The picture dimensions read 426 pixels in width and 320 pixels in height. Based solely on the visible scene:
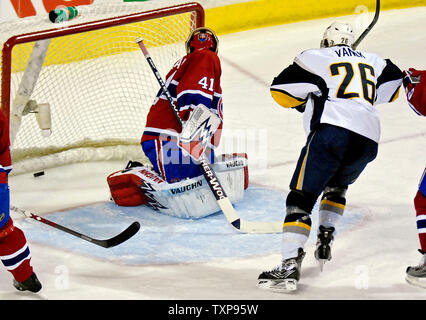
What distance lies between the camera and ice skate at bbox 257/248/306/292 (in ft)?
8.51

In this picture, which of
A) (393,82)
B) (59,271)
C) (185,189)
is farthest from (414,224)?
(59,271)

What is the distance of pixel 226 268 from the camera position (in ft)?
9.31

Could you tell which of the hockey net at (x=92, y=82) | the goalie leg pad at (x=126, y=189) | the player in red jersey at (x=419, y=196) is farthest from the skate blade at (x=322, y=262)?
the hockey net at (x=92, y=82)

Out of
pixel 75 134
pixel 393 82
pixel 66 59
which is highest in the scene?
pixel 393 82

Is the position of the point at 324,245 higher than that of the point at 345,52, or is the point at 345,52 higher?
the point at 345,52

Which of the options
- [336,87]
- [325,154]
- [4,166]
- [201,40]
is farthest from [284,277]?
[201,40]

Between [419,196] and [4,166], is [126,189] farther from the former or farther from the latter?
[419,196]

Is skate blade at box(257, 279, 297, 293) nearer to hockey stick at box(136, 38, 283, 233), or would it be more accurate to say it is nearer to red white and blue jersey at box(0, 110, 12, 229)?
hockey stick at box(136, 38, 283, 233)

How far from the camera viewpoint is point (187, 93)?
A: 128 inches

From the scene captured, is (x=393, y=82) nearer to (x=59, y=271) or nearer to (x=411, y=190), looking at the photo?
(x=411, y=190)

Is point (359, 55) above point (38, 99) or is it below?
above

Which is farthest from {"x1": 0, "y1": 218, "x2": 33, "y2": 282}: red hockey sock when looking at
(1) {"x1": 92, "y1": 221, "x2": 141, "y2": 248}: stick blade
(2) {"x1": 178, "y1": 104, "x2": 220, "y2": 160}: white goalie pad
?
(2) {"x1": 178, "y1": 104, "x2": 220, "y2": 160}: white goalie pad

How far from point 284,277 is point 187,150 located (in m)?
0.80

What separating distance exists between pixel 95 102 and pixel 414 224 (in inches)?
72.2
